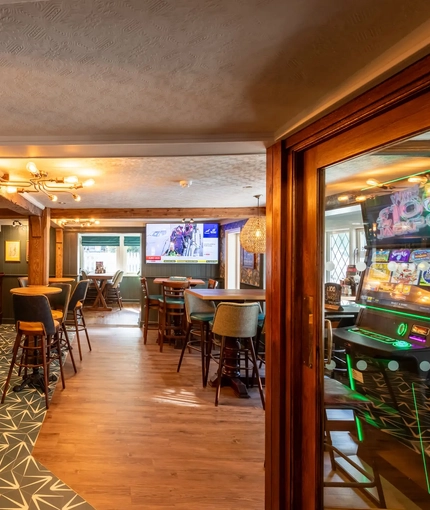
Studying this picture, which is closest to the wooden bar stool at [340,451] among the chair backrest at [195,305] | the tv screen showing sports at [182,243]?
the chair backrest at [195,305]

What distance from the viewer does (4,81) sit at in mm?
1113

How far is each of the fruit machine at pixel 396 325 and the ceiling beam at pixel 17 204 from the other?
344 centimetres

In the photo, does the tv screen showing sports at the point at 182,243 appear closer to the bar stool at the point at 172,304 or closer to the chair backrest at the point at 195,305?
the bar stool at the point at 172,304

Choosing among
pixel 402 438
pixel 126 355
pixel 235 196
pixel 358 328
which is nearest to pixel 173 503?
pixel 402 438

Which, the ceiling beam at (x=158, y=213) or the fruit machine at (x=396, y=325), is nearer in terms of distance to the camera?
the fruit machine at (x=396, y=325)

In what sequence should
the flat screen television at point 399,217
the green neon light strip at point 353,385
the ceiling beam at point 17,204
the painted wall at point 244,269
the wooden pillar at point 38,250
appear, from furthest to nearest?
the painted wall at point 244,269 < the wooden pillar at point 38,250 < the ceiling beam at point 17,204 < the green neon light strip at point 353,385 < the flat screen television at point 399,217

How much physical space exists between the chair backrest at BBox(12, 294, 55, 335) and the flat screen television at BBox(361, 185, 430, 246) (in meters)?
2.91

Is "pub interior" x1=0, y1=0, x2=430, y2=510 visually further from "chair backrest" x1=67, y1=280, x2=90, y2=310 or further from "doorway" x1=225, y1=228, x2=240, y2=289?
"doorway" x1=225, y1=228, x2=240, y2=289

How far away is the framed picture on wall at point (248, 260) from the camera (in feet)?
18.7

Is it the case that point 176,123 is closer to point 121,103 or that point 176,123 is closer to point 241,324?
point 121,103

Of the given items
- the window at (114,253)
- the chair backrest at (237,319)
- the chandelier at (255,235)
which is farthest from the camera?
the window at (114,253)

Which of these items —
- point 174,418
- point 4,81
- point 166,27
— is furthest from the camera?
point 174,418

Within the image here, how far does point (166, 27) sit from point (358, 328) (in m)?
1.57

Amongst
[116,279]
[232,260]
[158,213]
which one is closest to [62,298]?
[158,213]
